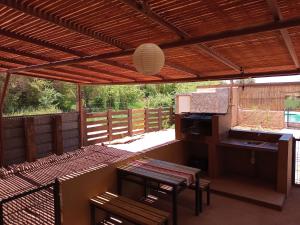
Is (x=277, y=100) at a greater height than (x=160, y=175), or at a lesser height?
greater

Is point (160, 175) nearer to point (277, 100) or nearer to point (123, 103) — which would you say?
point (277, 100)

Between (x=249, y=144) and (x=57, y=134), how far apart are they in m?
5.95

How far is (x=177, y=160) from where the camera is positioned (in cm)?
559

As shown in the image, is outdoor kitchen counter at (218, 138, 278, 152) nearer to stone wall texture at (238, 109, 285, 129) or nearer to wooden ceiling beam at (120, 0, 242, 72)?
wooden ceiling beam at (120, 0, 242, 72)

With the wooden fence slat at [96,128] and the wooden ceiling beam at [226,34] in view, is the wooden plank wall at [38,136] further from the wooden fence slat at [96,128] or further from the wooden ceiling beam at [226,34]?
the wooden ceiling beam at [226,34]

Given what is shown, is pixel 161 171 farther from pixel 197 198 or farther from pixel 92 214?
pixel 92 214

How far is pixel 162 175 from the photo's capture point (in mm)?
3635

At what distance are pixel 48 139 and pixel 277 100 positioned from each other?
12.1 meters

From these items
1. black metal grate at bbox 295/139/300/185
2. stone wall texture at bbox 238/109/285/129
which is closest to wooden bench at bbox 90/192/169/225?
black metal grate at bbox 295/139/300/185

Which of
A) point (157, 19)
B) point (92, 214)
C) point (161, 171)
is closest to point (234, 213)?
point (161, 171)

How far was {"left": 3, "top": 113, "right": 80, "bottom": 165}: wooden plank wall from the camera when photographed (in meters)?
6.85

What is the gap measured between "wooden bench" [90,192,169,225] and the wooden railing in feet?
19.4

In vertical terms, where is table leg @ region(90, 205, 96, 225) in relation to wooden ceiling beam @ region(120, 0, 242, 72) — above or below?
below

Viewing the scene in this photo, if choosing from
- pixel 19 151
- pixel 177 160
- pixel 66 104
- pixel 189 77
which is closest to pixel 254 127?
pixel 189 77
